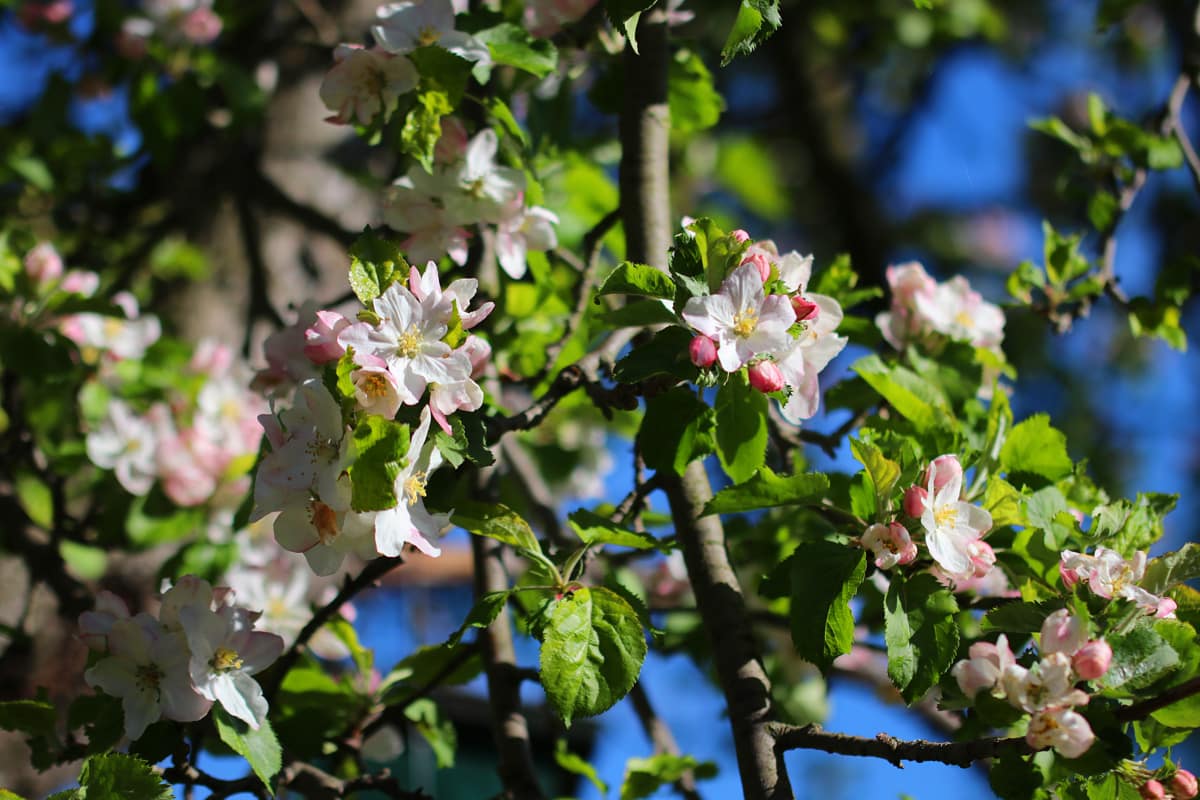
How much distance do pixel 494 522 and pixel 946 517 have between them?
0.43 metres

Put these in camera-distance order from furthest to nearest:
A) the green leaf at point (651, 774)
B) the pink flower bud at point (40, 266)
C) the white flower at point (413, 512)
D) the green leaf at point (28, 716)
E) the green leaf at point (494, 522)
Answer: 1. the pink flower bud at point (40, 266)
2. the green leaf at point (651, 774)
3. the green leaf at point (28, 716)
4. the green leaf at point (494, 522)
5. the white flower at point (413, 512)

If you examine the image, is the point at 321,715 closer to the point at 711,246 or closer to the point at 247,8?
the point at 711,246

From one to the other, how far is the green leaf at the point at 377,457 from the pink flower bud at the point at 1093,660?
0.58 m

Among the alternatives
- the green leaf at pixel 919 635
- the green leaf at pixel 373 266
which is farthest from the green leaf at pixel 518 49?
the green leaf at pixel 919 635

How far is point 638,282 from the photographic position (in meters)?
1.10

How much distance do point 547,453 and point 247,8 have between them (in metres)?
1.30

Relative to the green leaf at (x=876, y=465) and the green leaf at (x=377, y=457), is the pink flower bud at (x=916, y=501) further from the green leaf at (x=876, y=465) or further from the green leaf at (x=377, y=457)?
the green leaf at (x=377, y=457)

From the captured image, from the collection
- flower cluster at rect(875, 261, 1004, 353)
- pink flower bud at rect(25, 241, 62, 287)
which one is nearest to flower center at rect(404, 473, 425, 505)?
flower cluster at rect(875, 261, 1004, 353)

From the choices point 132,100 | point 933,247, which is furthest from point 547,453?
point 933,247

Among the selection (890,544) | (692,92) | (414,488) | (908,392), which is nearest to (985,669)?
(890,544)

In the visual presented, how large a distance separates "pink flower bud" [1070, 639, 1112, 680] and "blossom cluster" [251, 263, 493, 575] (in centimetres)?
56

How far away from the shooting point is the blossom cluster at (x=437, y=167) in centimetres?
138

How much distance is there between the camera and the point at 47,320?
1960 millimetres

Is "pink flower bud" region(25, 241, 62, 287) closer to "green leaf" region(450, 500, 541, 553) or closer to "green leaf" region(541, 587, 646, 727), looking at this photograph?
"green leaf" region(450, 500, 541, 553)
